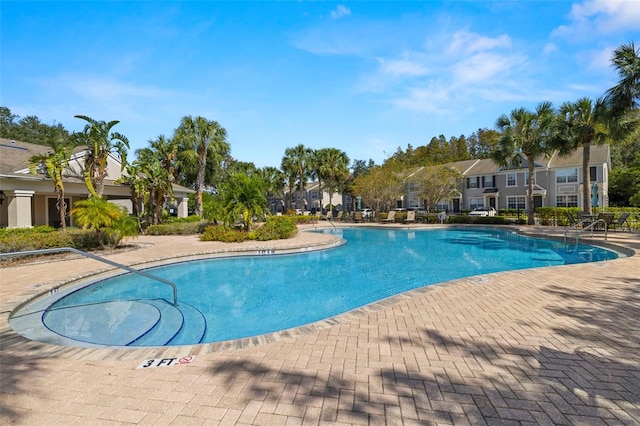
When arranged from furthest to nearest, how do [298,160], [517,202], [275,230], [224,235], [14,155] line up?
[298,160]
[517,202]
[14,155]
[275,230]
[224,235]

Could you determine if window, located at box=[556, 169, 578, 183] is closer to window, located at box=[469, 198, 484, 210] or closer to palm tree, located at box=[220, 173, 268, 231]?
window, located at box=[469, 198, 484, 210]

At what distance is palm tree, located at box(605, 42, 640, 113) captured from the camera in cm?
1348

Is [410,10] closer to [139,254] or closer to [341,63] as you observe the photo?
[341,63]

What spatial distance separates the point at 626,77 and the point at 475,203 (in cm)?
2664

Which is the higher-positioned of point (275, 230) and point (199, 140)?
point (199, 140)

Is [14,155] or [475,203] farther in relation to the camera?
[475,203]

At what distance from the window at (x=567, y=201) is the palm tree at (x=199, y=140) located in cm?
3492

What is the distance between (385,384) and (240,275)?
7.88m

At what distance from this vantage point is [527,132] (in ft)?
71.9

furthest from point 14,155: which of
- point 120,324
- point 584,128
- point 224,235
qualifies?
point 584,128

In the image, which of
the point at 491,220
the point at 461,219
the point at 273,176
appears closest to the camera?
the point at 491,220

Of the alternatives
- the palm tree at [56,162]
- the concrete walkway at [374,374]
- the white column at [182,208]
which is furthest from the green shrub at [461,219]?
the palm tree at [56,162]

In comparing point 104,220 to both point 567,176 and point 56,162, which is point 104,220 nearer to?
point 56,162

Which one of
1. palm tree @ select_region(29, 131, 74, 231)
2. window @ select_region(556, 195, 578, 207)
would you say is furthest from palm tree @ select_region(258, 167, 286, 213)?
window @ select_region(556, 195, 578, 207)
